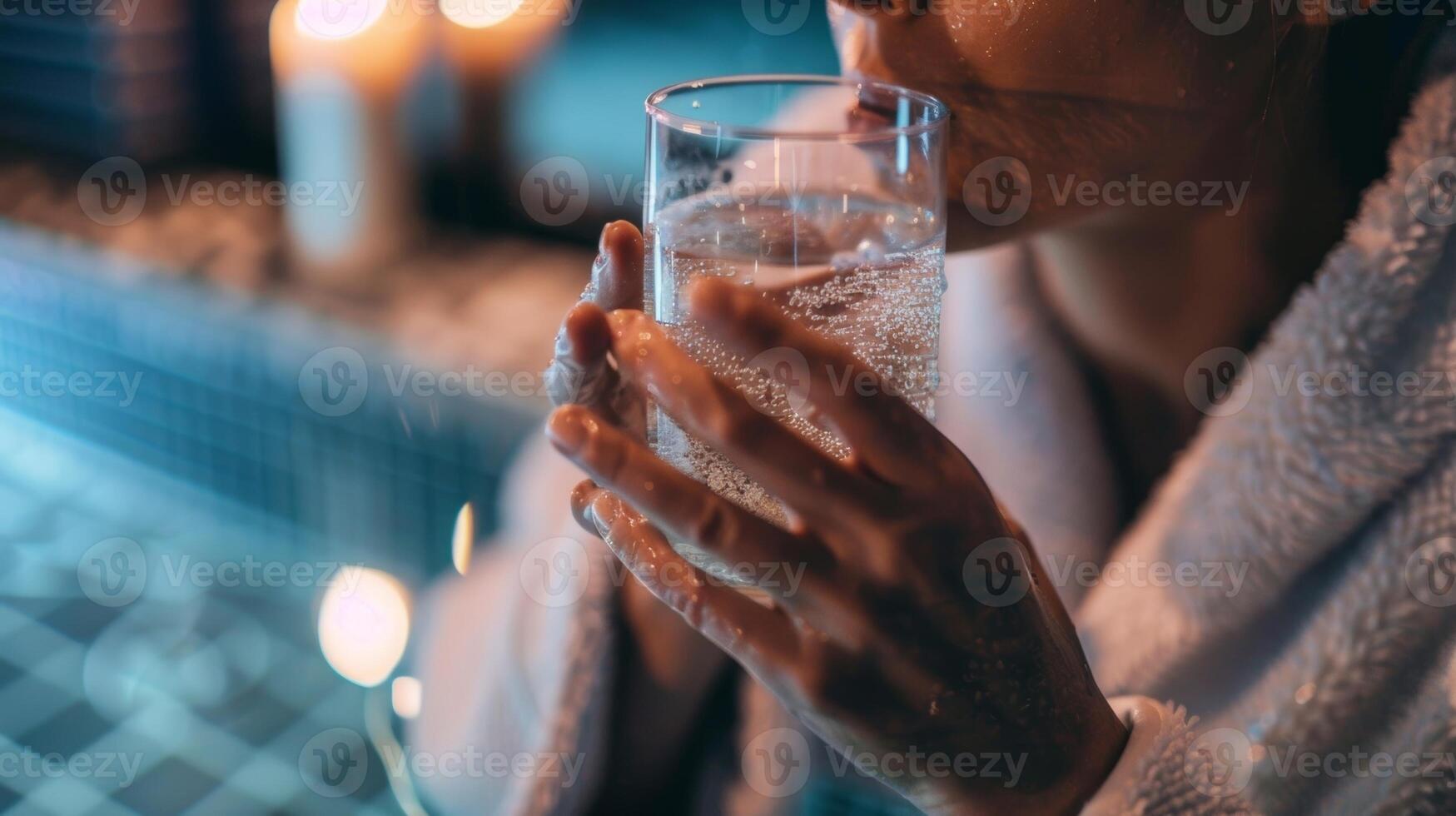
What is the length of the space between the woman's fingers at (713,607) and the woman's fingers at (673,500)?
0.03 m

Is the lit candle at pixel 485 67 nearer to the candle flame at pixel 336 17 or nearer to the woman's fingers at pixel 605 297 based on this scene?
the candle flame at pixel 336 17

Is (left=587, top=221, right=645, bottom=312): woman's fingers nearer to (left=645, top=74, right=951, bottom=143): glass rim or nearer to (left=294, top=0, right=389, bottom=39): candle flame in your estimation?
(left=645, top=74, right=951, bottom=143): glass rim

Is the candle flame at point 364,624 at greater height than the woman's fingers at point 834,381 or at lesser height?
lesser

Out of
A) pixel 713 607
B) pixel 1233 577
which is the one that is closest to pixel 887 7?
pixel 713 607

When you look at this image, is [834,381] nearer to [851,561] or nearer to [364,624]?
[851,561]

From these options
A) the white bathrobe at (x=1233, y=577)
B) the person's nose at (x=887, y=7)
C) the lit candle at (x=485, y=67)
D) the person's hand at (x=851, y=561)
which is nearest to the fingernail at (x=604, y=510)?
the person's hand at (x=851, y=561)

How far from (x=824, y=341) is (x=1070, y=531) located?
47 centimetres

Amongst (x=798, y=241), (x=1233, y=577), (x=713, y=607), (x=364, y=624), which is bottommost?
(x=364, y=624)

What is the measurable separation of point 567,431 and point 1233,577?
0.44 meters

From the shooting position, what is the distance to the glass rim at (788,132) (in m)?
0.35

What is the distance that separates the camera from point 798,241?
0.36 meters

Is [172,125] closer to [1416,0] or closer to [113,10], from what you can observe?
[113,10]

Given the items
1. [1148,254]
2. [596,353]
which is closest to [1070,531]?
[1148,254]

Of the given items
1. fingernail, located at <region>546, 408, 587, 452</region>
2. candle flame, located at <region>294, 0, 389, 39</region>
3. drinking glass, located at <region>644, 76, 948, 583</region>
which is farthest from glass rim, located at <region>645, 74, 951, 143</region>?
candle flame, located at <region>294, 0, 389, 39</region>
